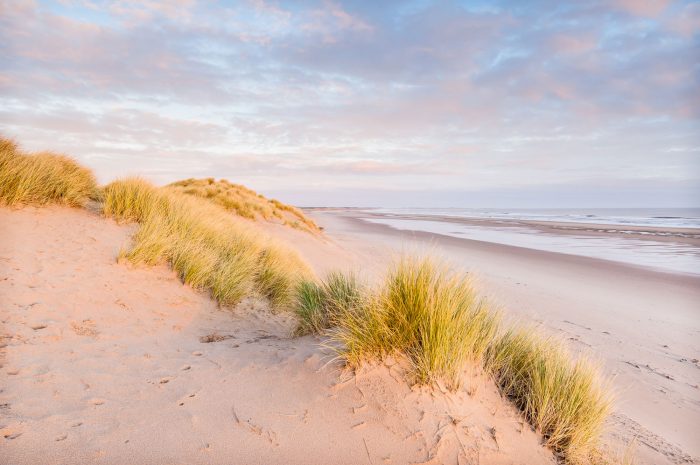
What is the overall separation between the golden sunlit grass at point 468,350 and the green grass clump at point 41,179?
6.60 meters

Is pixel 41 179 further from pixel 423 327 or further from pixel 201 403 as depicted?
pixel 423 327

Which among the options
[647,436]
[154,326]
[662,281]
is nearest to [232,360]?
[154,326]

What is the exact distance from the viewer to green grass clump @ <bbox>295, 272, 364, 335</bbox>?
4453mm

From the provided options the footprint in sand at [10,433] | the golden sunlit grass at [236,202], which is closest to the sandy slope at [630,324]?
the footprint in sand at [10,433]

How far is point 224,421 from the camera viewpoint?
9.76ft

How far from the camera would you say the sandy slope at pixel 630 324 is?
13.7 ft

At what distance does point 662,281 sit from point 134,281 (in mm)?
13322

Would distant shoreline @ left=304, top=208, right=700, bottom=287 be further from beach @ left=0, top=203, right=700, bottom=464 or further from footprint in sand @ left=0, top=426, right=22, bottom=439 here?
footprint in sand @ left=0, top=426, right=22, bottom=439

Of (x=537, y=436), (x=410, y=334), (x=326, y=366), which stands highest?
(x=410, y=334)

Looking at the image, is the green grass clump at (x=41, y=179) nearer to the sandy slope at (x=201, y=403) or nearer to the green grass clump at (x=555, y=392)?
the sandy slope at (x=201, y=403)

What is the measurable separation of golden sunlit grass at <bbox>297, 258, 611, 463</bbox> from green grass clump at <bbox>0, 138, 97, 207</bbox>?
6604mm

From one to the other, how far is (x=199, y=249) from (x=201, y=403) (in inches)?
164

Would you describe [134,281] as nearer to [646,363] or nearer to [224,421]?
[224,421]

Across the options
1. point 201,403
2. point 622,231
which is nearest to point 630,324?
point 201,403
